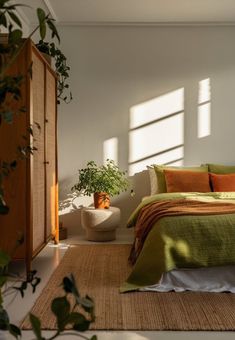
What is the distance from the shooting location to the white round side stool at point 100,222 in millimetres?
4535

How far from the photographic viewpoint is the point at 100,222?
4555 millimetres

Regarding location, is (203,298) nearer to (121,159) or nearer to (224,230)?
(224,230)

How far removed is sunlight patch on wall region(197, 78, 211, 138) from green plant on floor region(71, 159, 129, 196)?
3.98 feet

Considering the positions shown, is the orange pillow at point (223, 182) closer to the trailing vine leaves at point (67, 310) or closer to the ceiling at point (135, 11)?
the ceiling at point (135, 11)

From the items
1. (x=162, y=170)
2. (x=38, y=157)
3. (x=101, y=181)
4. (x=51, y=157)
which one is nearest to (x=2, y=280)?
(x=38, y=157)

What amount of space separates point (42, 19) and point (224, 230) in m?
2.37

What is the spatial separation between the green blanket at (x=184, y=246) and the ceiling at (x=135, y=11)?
2.71 m

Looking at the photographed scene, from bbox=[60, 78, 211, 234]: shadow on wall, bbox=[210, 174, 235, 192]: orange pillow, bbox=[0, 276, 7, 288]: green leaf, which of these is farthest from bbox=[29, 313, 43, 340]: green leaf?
bbox=[60, 78, 211, 234]: shadow on wall

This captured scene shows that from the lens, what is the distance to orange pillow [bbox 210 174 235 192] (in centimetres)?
445

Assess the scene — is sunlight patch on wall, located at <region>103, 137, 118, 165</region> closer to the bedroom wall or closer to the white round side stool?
the bedroom wall

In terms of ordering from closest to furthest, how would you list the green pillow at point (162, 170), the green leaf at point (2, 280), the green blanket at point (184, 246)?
the green leaf at point (2, 280) < the green blanket at point (184, 246) < the green pillow at point (162, 170)

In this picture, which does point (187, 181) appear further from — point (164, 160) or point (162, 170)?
point (164, 160)

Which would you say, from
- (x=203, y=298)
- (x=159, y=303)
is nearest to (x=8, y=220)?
(x=159, y=303)

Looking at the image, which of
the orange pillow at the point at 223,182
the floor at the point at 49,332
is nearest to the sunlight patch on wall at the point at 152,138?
the orange pillow at the point at 223,182
